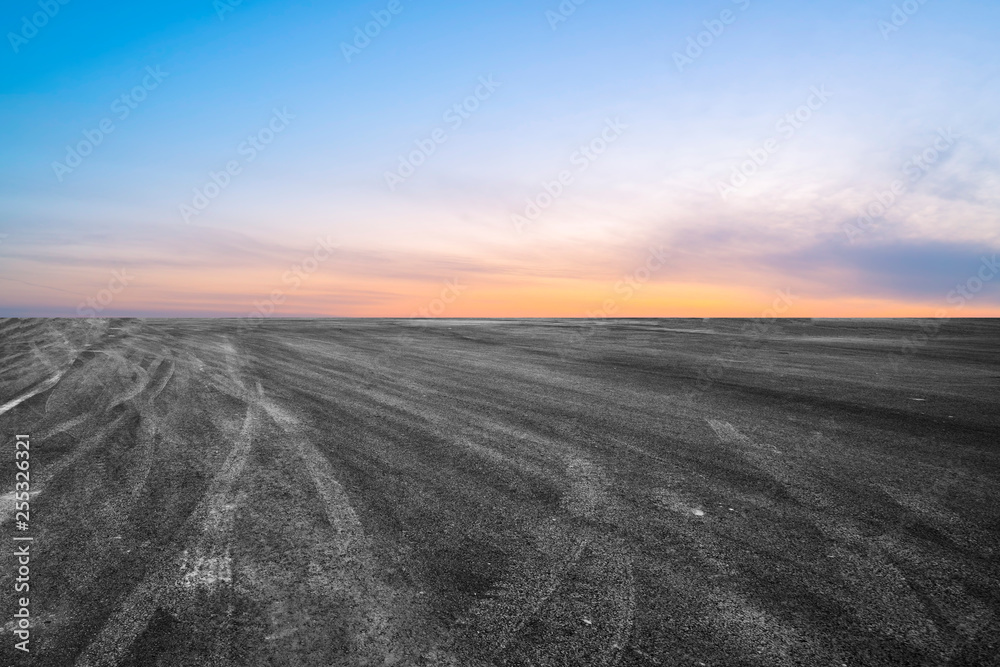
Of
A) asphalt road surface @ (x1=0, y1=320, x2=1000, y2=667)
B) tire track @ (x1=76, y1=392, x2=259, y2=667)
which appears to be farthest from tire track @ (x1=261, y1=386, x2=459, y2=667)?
tire track @ (x1=76, y1=392, x2=259, y2=667)

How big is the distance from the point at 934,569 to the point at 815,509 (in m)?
0.98

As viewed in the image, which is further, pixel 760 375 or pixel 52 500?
pixel 760 375

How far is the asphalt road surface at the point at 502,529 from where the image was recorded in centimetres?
265

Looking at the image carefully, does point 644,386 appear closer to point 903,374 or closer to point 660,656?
point 903,374

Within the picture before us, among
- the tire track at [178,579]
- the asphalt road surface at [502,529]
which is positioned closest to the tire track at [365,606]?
the asphalt road surface at [502,529]

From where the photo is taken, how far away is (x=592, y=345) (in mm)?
19578

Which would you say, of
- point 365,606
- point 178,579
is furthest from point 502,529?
point 178,579

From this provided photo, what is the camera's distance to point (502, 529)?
387cm

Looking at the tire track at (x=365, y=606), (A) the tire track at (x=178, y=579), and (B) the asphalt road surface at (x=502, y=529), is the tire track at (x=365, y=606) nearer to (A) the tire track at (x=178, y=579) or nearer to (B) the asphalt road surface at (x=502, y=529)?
(B) the asphalt road surface at (x=502, y=529)

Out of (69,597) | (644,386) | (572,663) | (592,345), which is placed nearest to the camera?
(572,663)

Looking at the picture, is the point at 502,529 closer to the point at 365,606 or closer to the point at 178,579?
the point at 365,606

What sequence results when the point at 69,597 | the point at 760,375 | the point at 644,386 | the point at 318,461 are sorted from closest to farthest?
1. the point at 69,597
2. the point at 318,461
3. the point at 644,386
4. the point at 760,375

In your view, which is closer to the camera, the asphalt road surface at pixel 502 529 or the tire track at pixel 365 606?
the tire track at pixel 365 606

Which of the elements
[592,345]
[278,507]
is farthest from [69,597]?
[592,345]
